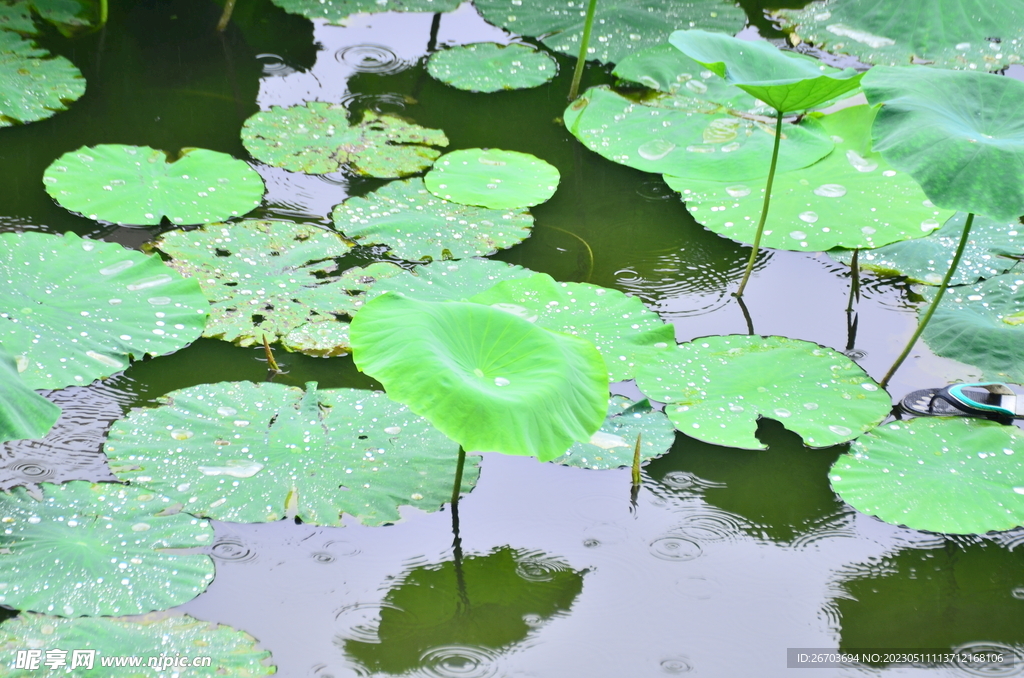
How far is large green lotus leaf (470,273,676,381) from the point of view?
87.7 inches

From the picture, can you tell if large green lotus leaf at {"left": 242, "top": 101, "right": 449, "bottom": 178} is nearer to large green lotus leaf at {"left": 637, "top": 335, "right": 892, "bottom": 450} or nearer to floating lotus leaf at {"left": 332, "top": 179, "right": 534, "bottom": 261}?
floating lotus leaf at {"left": 332, "top": 179, "right": 534, "bottom": 261}

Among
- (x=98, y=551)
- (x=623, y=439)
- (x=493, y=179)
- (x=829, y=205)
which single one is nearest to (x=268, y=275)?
(x=493, y=179)

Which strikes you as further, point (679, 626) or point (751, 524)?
point (751, 524)

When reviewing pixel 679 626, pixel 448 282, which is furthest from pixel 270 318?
pixel 679 626

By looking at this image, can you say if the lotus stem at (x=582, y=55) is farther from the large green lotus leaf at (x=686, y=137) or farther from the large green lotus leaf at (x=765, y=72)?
the large green lotus leaf at (x=765, y=72)

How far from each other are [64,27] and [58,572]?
9.18 ft

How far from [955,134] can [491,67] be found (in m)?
2.07

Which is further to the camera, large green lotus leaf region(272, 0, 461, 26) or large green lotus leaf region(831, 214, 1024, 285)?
large green lotus leaf region(272, 0, 461, 26)

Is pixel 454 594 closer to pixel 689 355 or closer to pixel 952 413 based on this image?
pixel 689 355

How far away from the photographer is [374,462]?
1.88 meters

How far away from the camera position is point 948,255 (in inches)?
102

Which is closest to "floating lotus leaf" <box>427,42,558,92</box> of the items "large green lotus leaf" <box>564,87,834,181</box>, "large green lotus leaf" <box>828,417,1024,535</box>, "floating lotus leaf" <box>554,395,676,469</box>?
"large green lotus leaf" <box>564,87,834,181</box>

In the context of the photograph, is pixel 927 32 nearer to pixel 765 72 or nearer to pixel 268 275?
pixel 765 72

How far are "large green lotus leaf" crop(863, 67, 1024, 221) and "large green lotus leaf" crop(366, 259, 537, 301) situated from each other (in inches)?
40.7
